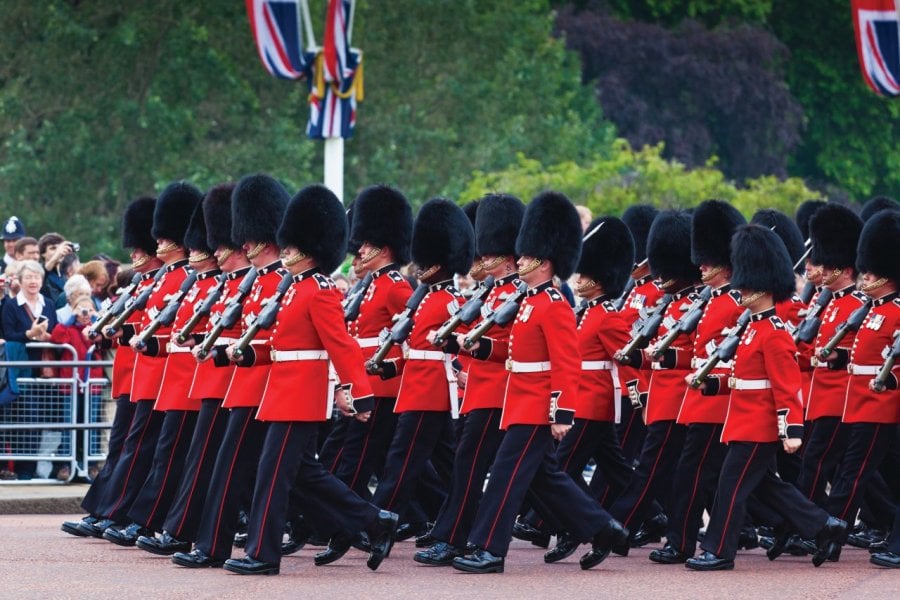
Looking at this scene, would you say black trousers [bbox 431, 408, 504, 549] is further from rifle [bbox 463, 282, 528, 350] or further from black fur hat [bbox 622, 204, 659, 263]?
black fur hat [bbox 622, 204, 659, 263]

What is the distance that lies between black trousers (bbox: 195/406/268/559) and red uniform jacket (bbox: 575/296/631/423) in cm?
177

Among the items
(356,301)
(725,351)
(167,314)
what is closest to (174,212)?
(167,314)

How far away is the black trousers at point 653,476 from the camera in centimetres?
1079

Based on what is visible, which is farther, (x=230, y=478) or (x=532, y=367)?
(x=532, y=367)

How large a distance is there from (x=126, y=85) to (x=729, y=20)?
13.3 meters

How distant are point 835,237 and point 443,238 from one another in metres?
1.95

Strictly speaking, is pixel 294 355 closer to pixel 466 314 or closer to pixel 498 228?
pixel 466 314

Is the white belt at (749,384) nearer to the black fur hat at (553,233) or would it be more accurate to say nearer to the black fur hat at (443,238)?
the black fur hat at (553,233)

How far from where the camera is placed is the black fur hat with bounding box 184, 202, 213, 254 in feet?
35.7

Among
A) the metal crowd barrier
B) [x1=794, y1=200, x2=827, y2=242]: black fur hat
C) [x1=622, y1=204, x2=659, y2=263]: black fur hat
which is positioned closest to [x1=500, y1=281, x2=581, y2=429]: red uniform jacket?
[x1=622, y1=204, x2=659, y2=263]: black fur hat

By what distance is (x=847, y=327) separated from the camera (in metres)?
10.7

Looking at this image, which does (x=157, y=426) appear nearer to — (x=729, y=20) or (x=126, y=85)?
(x=126, y=85)

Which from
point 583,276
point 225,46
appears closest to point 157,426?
point 583,276

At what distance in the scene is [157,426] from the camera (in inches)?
436
